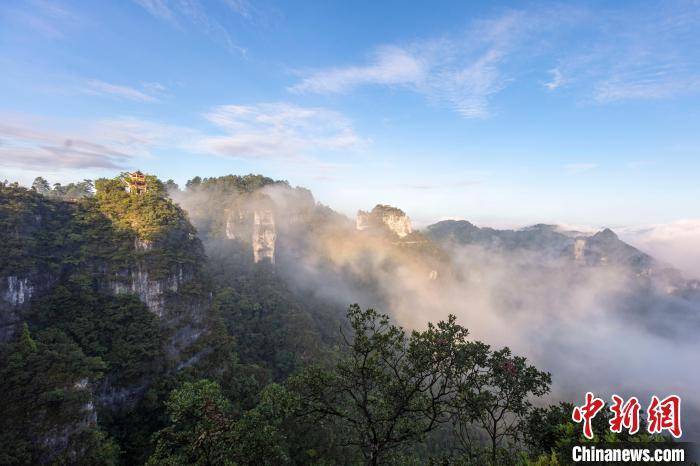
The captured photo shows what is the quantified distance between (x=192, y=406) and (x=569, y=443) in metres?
14.8

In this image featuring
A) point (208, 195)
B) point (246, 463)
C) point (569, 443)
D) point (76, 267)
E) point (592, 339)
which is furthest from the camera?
point (592, 339)

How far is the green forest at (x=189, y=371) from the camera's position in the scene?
12.8 m

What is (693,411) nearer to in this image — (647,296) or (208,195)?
(647,296)

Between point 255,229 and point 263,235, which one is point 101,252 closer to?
point 255,229

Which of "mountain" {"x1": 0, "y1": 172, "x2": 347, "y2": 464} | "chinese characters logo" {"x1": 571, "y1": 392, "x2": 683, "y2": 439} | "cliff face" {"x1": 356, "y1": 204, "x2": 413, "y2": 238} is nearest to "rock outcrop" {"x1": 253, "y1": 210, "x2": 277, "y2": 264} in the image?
"mountain" {"x1": 0, "y1": 172, "x2": 347, "y2": 464}

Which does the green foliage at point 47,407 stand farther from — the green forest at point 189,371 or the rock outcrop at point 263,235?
the rock outcrop at point 263,235

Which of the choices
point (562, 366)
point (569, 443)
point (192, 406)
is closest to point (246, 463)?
point (192, 406)

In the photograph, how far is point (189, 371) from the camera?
4194cm

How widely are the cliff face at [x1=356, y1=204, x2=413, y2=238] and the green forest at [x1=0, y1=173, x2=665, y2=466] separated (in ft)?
274

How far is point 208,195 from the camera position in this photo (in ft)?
396

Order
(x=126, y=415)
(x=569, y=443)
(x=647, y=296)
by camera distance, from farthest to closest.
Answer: (x=647, y=296) → (x=126, y=415) → (x=569, y=443)

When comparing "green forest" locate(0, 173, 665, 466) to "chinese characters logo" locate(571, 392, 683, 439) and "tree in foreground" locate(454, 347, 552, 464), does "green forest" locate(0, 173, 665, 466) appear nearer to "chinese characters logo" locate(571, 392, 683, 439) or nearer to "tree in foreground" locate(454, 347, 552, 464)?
"tree in foreground" locate(454, 347, 552, 464)

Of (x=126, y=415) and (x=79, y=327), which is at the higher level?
(x=79, y=327)

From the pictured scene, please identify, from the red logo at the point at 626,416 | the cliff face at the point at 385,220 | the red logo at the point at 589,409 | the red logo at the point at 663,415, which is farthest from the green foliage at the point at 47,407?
the cliff face at the point at 385,220
